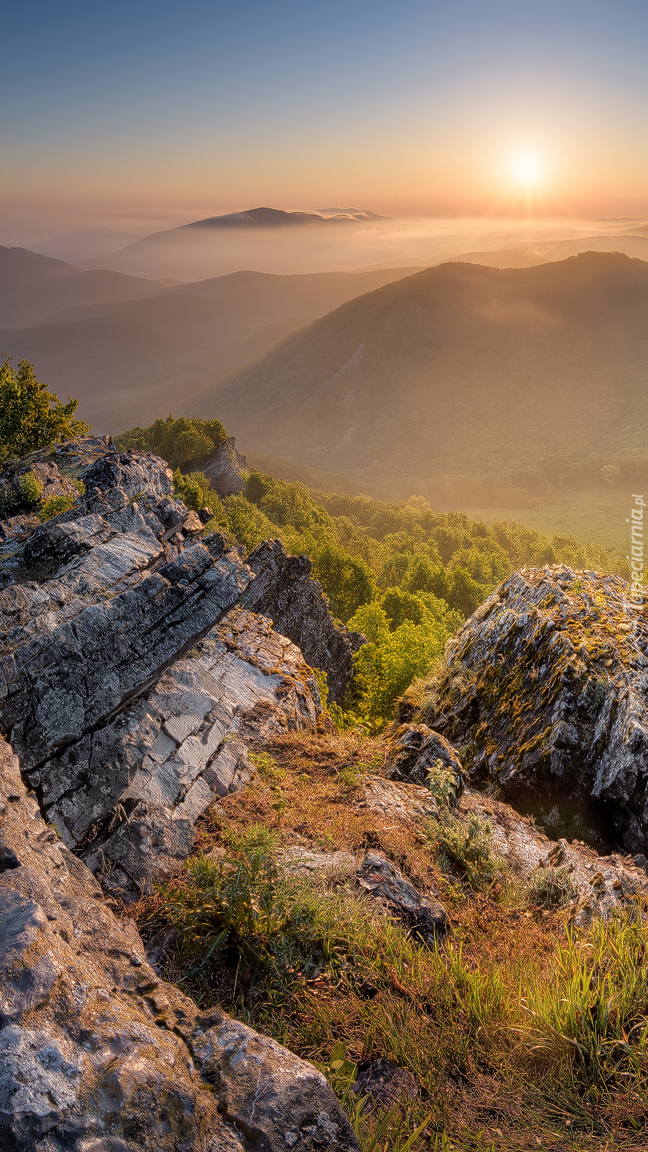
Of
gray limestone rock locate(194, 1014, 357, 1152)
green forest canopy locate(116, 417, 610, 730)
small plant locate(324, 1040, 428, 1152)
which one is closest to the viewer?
gray limestone rock locate(194, 1014, 357, 1152)

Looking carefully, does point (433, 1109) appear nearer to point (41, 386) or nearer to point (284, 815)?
point (284, 815)

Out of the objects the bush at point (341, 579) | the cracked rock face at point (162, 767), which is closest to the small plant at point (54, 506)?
the cracked rock face at point (162, 767)

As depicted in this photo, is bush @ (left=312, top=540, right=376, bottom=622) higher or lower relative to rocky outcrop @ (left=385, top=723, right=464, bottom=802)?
lower

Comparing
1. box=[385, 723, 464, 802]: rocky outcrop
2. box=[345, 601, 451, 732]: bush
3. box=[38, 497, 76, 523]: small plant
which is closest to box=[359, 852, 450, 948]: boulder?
box=[385, 723, 464, 802]: rocky outcrop

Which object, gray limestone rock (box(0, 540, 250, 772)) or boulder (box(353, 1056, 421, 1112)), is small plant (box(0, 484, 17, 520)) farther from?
boulder (box(353, 1056, 421, 1112))

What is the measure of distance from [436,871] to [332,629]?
20.4m

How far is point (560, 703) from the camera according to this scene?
11828 mm

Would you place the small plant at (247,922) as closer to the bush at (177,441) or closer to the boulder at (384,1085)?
the boulder at (384,1085)

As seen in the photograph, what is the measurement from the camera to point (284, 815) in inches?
344

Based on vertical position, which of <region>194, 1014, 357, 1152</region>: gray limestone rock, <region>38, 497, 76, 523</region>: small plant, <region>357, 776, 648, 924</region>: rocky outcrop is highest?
<region>38, 497, 76, 523</region>: small plant

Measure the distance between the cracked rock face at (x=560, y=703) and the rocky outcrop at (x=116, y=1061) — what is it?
8.67 metres

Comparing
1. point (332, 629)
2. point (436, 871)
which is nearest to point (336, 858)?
point (436, 871)

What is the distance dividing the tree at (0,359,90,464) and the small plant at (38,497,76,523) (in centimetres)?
1090

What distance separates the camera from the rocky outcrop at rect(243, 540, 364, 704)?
26562 millimetres
